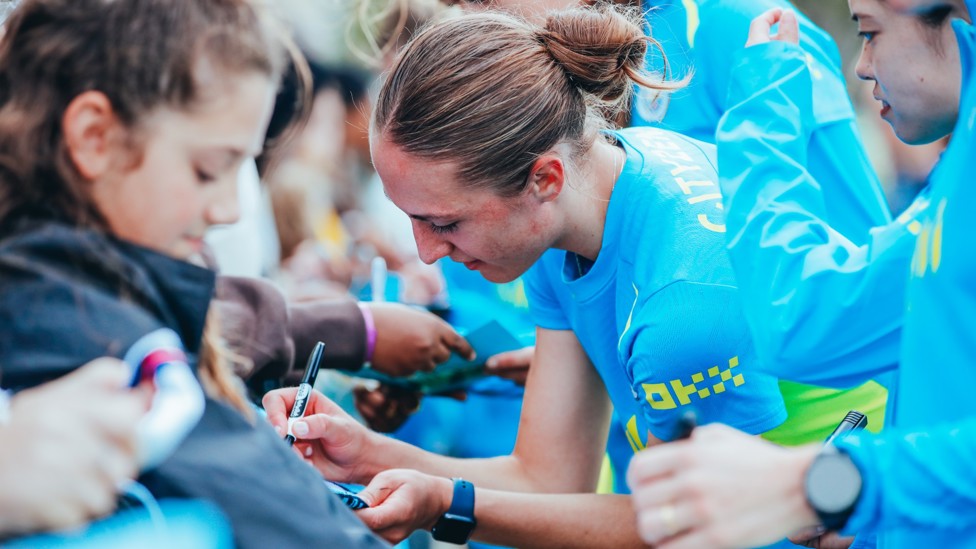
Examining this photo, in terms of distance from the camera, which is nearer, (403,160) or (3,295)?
(3,295)

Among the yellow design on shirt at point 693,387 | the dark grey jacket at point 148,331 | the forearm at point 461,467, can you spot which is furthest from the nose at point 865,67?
the forearm at point 461,467

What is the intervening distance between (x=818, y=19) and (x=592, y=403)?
22.1 ft

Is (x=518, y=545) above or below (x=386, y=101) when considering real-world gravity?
below

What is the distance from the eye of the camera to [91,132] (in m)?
1.33

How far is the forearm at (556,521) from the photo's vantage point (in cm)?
228

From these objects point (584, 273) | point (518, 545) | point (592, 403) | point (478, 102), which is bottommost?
point (518, 545)

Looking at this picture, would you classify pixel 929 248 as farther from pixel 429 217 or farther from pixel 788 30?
pixel 429 217

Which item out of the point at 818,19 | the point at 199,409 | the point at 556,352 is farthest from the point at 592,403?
the point at 818,19

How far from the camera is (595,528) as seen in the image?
92.4 inches

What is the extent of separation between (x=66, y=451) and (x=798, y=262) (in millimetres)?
1027

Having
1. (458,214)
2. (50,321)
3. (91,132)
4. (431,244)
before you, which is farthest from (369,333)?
(50,321)

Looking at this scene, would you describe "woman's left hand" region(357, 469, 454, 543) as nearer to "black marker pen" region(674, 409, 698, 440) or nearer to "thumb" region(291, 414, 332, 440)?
"thumb" region(291, 414, 332, 440)

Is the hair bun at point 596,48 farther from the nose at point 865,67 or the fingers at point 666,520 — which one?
the fingers at point 666,520

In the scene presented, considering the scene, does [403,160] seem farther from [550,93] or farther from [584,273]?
[584,273]
